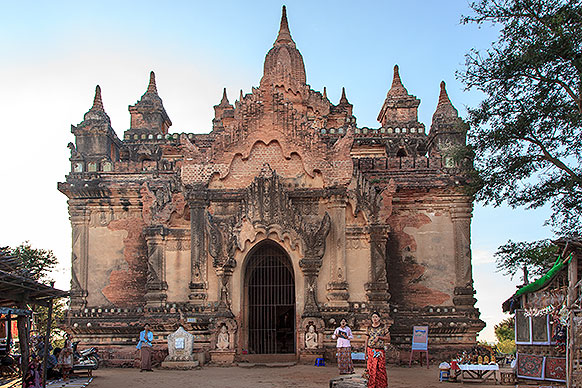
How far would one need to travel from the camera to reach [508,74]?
17.3 m

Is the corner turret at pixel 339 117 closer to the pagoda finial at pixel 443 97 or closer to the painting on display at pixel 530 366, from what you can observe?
the pagoda finial at pixel 443 97

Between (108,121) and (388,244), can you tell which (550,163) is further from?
(108,121)

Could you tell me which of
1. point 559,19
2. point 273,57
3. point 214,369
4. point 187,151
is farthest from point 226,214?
point 559,19

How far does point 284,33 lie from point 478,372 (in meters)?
18.3

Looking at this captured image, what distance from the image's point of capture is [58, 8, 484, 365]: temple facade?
22328 millimetres

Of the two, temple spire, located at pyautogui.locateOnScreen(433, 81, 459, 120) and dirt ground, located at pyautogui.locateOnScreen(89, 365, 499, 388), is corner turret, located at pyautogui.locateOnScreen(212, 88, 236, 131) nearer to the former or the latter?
temple spire, located at pyautogui.locateOnScreen(433, 81, 459, 120)

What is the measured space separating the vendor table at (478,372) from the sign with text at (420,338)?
2842 millimetres

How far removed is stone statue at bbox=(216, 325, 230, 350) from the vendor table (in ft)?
23.9

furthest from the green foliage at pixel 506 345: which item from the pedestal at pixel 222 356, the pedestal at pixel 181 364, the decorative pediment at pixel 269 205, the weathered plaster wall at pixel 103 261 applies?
the pedestal at pixel 181 364

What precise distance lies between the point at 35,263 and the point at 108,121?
1333cm

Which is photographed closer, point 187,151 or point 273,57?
point 187,151

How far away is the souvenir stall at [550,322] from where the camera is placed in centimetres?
1451

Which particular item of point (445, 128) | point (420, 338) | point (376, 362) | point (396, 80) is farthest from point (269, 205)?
point (396, 80)

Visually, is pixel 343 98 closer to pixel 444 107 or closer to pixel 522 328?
pixel 444 107
